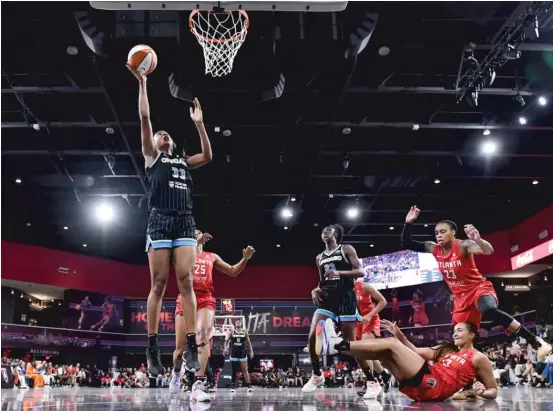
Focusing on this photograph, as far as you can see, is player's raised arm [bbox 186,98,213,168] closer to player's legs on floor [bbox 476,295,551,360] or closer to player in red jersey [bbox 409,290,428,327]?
player's legs on floor [bbox 476,295,551,360]

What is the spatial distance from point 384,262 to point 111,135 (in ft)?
44.6

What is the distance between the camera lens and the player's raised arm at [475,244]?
538cm

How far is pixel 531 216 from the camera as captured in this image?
63.1ft

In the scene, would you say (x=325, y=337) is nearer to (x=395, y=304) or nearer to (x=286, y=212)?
(x=286, y=212)

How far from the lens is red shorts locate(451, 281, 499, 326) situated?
222 inches

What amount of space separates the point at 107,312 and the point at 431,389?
72.3ft

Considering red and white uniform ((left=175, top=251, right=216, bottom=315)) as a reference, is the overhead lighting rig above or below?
above

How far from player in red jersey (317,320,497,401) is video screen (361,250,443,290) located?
17.0m

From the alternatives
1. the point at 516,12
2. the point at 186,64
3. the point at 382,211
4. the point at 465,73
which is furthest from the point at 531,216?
the point at 186,64

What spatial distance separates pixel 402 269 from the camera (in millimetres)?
22703

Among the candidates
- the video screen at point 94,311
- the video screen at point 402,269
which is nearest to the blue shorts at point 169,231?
the video screen at point 402,269

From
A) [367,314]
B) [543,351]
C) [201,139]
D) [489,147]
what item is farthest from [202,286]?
[489,147]

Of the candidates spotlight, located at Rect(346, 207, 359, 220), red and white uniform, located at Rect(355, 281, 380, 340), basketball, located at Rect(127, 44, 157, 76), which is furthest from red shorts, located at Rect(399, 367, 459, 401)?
spotlight, located at Rect(346, 207, 359, 220)

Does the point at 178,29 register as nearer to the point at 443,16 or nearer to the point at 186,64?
the point at 186,64
